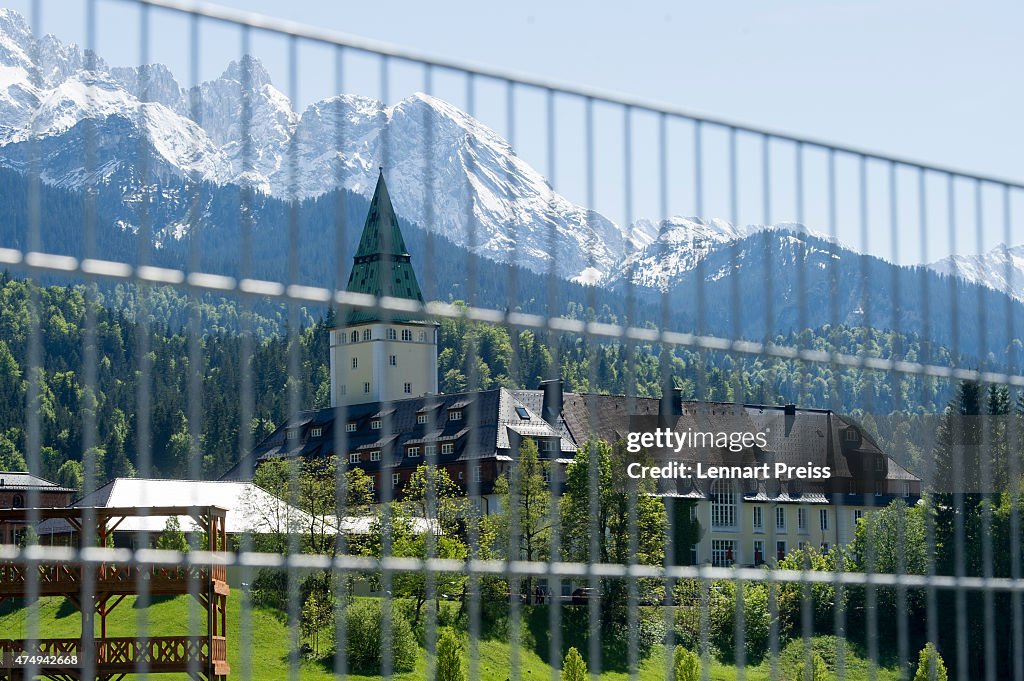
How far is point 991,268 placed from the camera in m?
7.64

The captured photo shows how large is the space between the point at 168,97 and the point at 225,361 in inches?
42.3

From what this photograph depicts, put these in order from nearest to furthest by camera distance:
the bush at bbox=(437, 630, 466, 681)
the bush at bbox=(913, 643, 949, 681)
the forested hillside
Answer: the forested hillside → the bush at bbox=(913, 643, 949, 681) → the bush at bbox=(437, 630, 466, 681)

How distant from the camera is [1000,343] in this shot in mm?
7293

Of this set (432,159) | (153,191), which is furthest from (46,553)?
(432,159)

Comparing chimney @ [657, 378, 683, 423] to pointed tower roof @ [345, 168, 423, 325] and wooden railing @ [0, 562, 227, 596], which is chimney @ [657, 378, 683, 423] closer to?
pointed tower roof @ [345, 168, 423, 325]

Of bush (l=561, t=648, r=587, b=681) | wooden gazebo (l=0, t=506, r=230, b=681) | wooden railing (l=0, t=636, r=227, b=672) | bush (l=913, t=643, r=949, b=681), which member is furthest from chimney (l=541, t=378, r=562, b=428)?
bush (l=561, t=648, r=587, b=681)

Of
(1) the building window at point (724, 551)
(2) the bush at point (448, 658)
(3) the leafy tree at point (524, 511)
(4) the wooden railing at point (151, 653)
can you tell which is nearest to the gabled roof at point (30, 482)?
(4) the wooden railing at point (151, 653)

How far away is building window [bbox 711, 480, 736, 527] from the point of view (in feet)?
20.9

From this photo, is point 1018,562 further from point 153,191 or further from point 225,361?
point 153,191

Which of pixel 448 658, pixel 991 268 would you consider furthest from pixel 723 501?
pixel 448 658

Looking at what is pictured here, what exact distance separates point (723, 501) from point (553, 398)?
3.42 ft

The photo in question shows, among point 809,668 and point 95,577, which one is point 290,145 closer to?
point 95,577

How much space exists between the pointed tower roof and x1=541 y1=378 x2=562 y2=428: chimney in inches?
30.3

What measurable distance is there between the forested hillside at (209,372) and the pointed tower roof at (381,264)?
0.63 ft
